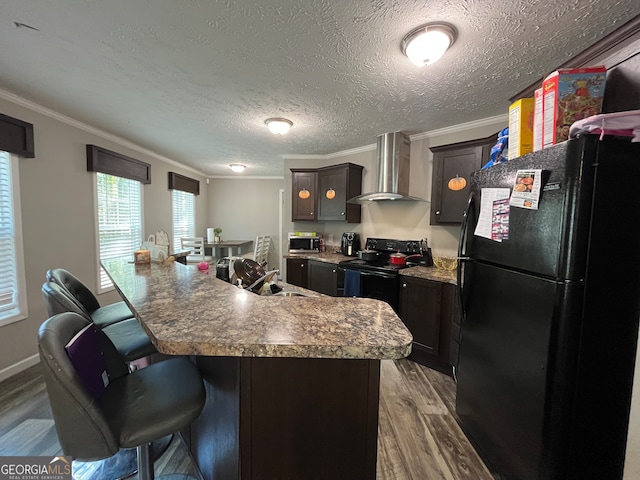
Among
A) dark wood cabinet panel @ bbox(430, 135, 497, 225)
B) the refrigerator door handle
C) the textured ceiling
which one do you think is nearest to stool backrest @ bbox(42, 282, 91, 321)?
the textured ceiling

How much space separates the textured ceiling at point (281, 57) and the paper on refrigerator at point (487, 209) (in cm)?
87

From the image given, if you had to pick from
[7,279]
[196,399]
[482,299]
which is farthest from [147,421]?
[7,279]

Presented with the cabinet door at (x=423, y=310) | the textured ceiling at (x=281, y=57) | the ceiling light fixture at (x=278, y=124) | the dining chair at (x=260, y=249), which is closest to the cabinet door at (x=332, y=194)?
the textured ceiling at (x=281, y=57)

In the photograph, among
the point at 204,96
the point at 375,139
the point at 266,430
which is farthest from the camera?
the point at 375,139

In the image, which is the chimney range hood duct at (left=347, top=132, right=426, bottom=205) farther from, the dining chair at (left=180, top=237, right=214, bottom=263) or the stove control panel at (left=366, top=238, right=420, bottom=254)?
the dining chair at (left=180, top=237, right=214, bottom=263)

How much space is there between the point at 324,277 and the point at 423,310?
4.35 ft

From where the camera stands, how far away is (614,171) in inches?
42.3

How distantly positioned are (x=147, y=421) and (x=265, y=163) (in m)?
4.49

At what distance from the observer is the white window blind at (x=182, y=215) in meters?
4.89

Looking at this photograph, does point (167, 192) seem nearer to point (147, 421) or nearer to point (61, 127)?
point (61, 127)

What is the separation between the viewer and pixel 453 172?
2.74 m

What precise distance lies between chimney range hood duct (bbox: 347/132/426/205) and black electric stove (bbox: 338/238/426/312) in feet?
2.02

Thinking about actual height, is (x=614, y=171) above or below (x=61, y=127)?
below

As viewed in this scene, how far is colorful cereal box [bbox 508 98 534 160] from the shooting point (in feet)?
4.54
